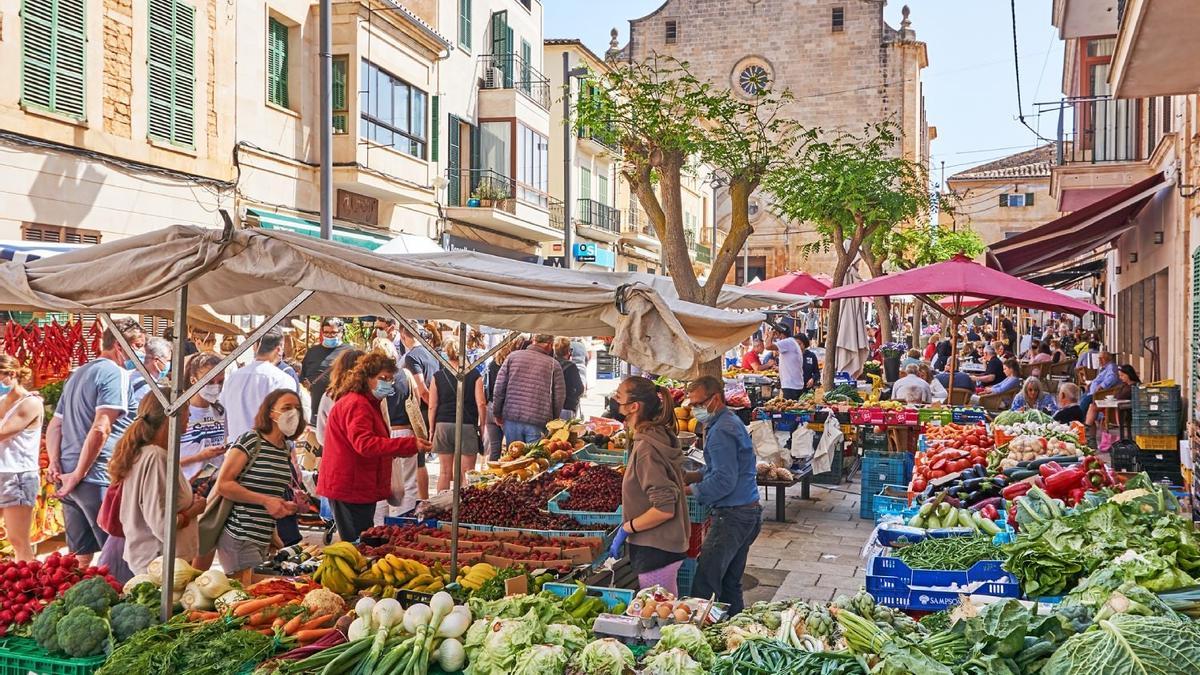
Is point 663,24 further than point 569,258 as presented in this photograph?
Yes

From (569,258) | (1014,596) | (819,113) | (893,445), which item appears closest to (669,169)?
(893,445)

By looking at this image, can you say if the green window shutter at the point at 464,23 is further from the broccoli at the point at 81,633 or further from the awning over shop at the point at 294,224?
the broccoli at the point at 81,633

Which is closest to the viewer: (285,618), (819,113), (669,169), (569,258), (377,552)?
Answer: (285,618)

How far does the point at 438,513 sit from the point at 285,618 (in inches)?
106

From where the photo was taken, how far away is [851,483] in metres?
13.2

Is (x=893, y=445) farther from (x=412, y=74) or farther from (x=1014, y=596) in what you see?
(x=412, y=74)

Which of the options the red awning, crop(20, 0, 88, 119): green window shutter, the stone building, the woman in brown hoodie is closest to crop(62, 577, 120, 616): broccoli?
the woman in brown hoodie

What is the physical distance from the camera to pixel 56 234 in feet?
44.7

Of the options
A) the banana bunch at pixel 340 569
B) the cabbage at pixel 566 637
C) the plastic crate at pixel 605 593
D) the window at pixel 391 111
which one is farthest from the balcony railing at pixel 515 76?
the cabbage at pixel 566 637

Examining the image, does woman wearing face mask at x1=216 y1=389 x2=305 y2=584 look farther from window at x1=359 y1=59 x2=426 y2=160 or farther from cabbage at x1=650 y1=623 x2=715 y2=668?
window at x1=359 y1=59 x2=426 y2=160

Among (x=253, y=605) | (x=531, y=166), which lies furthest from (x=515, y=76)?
(x=253, y=605)

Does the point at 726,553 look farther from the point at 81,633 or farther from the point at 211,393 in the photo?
the point at 211,393

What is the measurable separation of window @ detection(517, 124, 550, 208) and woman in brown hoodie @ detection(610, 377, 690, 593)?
73.9 ft

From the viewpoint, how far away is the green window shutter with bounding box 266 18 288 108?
17.9m
